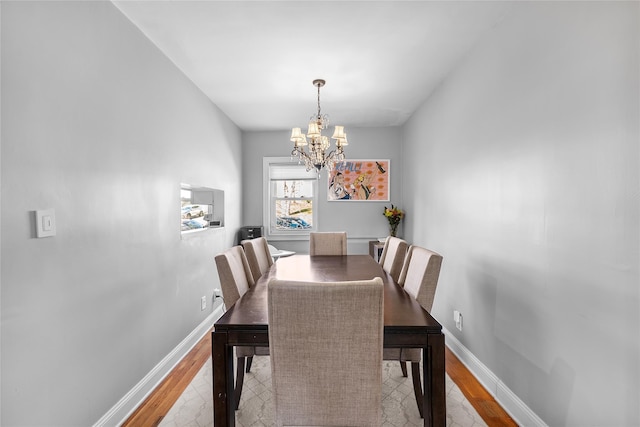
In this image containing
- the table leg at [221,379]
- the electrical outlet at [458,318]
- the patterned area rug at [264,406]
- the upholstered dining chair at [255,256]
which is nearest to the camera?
the table leg at [221,379]

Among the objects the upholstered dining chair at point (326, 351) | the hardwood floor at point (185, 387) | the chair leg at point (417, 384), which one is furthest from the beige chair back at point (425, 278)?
the hardwood floor at point (185, 387)

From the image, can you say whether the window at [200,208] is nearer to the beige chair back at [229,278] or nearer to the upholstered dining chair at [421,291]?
the beige chair back at [229,278]

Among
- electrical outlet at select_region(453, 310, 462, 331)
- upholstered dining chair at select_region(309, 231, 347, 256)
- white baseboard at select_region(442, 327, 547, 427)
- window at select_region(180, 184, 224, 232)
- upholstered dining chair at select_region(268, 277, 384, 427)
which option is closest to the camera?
upholstered dining chair at select_region(268, 277, 384, 427)

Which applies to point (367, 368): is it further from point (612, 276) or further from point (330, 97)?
point (330, 97)

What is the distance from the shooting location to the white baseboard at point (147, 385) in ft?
5.68

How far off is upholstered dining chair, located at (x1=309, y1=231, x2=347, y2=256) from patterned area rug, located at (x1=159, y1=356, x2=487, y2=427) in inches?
51.1

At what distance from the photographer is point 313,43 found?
220 cm

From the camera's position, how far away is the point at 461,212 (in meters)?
2.55

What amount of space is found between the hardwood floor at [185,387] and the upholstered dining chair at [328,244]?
1.36 m

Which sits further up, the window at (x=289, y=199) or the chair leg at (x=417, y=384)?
the window at (x=289, y=199)

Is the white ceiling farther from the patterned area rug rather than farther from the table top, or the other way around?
the patterned area rug

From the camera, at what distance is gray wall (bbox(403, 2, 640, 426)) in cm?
118

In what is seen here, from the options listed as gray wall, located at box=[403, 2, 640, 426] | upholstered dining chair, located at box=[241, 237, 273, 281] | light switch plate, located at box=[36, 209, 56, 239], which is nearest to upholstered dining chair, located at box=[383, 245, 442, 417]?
gray wall, located at box=[403, 2, 640, 426]

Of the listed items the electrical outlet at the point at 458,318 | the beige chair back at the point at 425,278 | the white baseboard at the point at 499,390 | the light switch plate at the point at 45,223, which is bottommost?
the white baseboard at the point at 499,390
